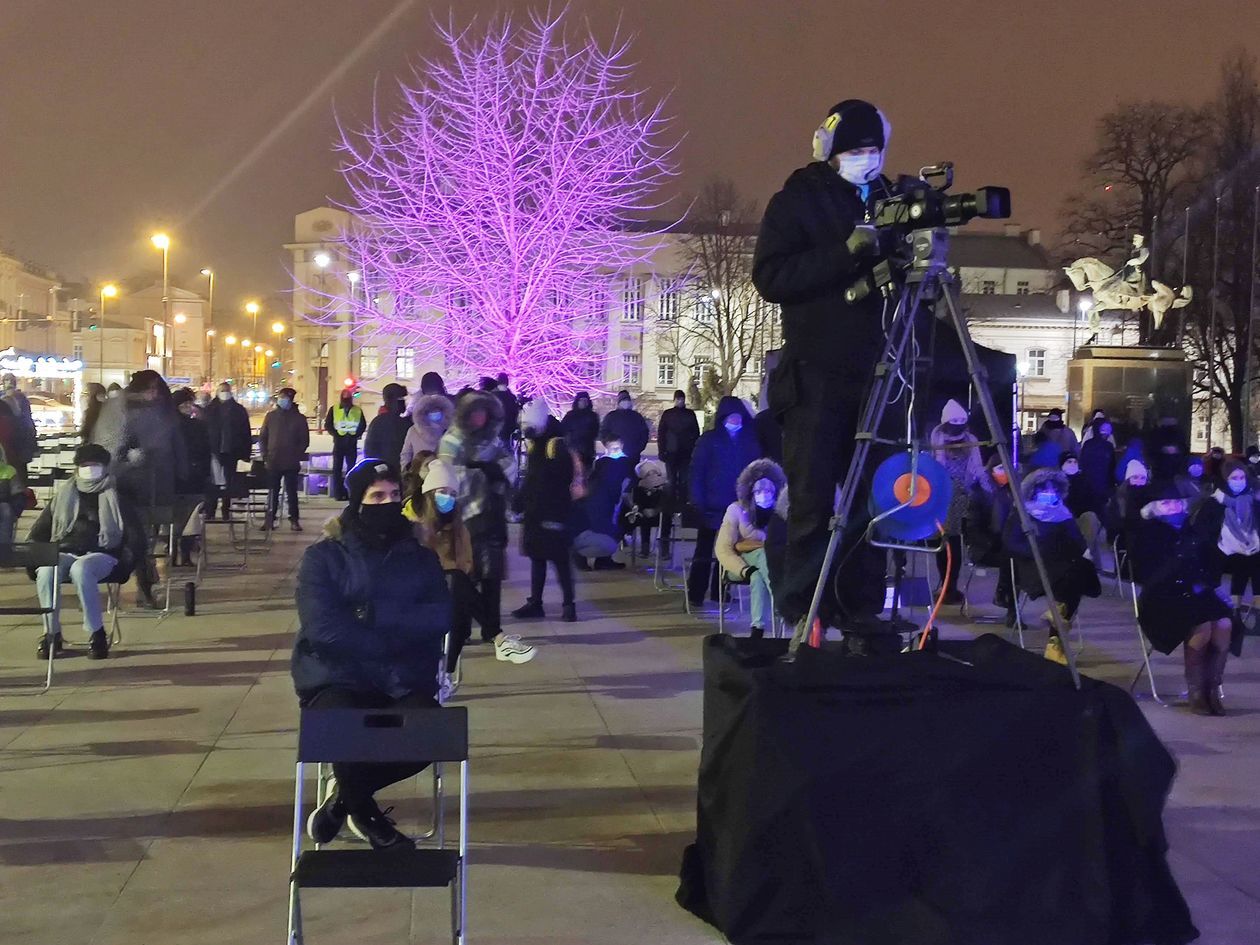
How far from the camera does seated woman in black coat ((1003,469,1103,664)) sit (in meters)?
9.64

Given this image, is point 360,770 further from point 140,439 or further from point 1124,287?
point 1124,287

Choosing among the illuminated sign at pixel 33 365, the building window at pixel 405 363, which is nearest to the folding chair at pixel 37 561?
the building window at pixel 405 363

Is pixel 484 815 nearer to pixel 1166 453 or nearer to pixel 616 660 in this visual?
pixel 616 660

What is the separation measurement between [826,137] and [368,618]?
8.74 feet

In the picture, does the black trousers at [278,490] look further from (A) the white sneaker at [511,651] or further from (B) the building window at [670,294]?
(B) the building window at [670,294]

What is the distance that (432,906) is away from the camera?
495 cm

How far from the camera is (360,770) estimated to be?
17.6 feet

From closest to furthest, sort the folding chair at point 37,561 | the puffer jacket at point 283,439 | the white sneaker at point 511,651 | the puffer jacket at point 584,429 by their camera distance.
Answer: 1. the folding chair at point 37,561
2. the white sneaker at point 511,651
3. the puffer jacket at point 584,429
4. the puffer jacket at point 283,439

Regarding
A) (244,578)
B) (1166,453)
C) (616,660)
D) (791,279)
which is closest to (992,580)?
(1166,453)

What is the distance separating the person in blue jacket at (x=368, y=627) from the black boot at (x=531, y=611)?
6436 millimetres

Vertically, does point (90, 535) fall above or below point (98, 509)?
below

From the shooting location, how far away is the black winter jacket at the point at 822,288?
4.75m

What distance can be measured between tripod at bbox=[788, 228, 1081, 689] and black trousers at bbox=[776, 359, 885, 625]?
0.20 metres

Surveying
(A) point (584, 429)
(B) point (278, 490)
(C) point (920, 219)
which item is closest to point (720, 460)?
(A) point (584, 429)
